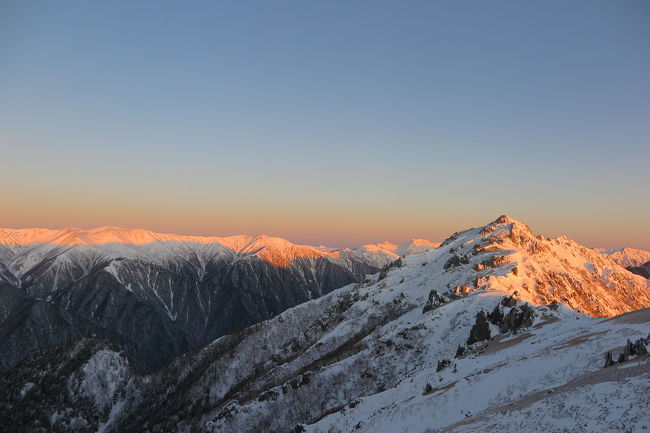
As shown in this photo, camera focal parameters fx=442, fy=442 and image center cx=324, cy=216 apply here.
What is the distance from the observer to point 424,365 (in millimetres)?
80562

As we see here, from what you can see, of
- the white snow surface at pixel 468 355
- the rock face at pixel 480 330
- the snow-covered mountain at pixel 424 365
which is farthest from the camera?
the rock face at pixel 480 330

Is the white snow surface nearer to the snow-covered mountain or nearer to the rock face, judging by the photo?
the snow-covered mountain

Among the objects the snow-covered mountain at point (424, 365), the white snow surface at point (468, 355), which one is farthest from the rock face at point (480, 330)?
the white snow surface at point (468, 355)

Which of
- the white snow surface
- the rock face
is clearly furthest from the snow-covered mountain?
the rock face

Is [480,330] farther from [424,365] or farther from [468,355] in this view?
[468,355]

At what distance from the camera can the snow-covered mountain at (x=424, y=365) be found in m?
36.2

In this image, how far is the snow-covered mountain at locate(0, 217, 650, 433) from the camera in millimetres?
36194

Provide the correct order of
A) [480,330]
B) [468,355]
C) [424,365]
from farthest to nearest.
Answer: [480,330]
[424,365]
[468,355]

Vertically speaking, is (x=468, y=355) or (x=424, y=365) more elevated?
(x=468, y=355)

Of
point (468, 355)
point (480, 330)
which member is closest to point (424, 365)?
point (480, 330)

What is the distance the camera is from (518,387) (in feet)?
129

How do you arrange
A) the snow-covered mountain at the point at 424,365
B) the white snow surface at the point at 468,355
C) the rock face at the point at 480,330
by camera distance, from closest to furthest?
the white snow surface at the point at 468,355
the snow-covered mountain at the point at 424,365
the rock face at the point at 480,330

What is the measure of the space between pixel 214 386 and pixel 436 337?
326 feet

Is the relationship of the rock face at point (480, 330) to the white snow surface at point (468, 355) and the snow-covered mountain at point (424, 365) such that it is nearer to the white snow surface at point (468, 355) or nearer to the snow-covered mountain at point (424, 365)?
the snow-covered mountain at point (424, 365)
